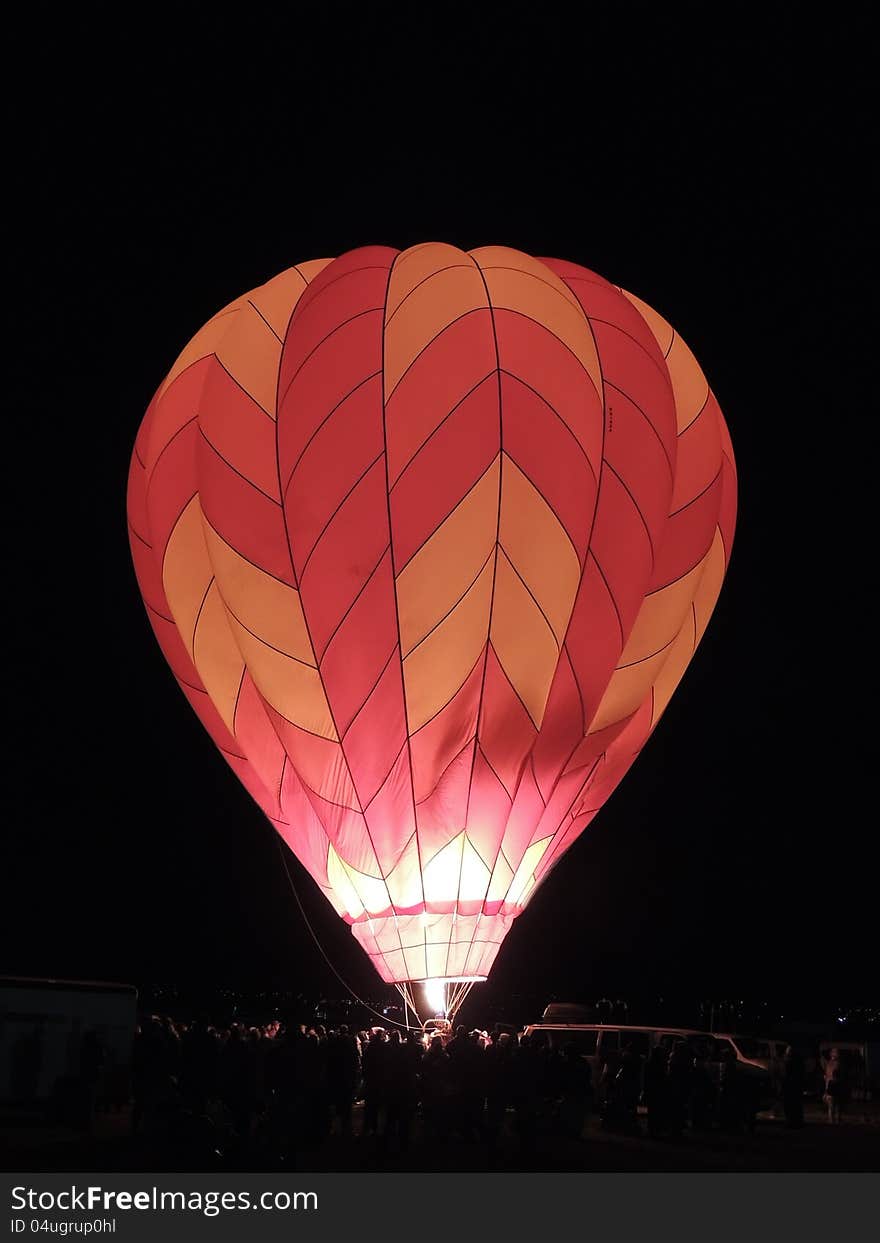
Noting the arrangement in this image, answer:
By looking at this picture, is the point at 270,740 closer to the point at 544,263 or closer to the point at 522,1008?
the point at 544,263

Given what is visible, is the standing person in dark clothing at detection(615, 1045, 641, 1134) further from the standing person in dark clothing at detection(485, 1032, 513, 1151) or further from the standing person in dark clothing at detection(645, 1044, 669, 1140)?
the standing person in dark clothing at detection(485, 1032, 513, 1151)

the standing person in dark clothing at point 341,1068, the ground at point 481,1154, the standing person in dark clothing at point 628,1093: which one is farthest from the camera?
the standing person in dark clothing at point 628,1093

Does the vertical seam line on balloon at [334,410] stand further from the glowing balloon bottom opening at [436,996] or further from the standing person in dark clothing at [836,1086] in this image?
the standing person in dark clothing at [836,1086]

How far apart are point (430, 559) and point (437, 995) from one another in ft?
10.8

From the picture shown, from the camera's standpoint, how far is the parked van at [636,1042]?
1217 cm

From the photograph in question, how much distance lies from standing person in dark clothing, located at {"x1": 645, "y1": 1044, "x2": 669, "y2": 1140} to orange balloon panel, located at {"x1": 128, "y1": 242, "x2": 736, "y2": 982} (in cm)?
153

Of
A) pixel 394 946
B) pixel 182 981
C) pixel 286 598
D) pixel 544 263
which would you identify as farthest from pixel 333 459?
pixel 182 981

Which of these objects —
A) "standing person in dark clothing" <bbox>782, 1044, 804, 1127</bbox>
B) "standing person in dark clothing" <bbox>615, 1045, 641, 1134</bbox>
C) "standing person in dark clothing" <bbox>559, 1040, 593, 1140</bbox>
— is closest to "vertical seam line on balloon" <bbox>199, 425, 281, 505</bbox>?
"standing person in dark clothing" <bbox>559, 1040, 593, 1140</bbox>

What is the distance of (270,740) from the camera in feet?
35.1

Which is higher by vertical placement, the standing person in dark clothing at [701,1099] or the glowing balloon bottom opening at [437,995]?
the glowing balloon bottom opening at [437,995]

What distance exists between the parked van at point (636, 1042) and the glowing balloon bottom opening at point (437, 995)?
6.32ft

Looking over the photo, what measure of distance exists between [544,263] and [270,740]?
178 inches

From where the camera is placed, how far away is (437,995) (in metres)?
10.1

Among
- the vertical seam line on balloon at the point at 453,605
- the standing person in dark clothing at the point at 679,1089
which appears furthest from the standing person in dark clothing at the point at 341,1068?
the vertical seam line on balloon at the point at 453,605
